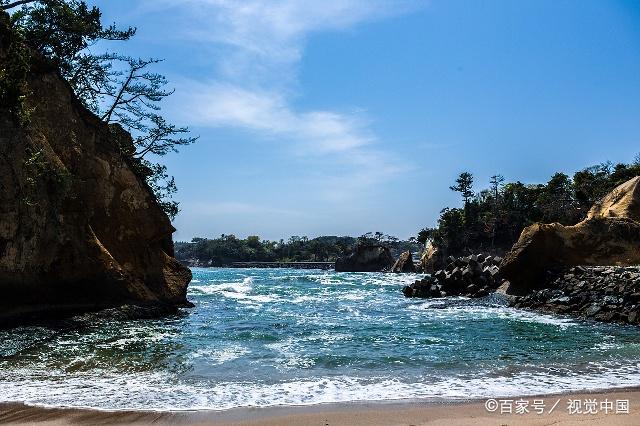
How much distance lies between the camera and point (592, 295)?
19219 millimetres

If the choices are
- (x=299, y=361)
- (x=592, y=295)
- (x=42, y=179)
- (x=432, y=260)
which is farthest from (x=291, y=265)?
(x=299, y=361)

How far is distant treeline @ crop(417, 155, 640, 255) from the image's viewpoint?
184ft

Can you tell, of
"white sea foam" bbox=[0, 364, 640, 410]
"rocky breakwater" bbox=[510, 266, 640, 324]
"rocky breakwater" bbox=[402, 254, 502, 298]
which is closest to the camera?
"white sea foam" bbox=[0, 364, 640, 410]

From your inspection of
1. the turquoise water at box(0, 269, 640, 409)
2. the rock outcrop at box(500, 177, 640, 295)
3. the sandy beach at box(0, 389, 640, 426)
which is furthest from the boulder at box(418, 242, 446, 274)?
the sandy beach at box(0, 389, 640, 426)

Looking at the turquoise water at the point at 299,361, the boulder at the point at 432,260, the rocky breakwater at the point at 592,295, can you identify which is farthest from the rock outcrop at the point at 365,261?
the turquoise water at the point at 299,361

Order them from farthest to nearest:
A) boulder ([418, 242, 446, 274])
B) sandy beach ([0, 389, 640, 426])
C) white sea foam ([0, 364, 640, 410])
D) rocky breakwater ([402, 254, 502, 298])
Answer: boulder ([418, 242, 446, 274]), rocky breakwater ([402, 254, 502, 298]), white sea foam ([0, 364, 640, 410]), sandy beach ([0, 389, 640, 426])

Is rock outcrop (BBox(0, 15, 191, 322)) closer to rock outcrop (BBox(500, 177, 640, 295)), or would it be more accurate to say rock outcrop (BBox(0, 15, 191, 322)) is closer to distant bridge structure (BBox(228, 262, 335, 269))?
rock outcrop (BBox(500, 177, 640, 295))

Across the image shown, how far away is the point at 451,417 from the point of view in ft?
20.4

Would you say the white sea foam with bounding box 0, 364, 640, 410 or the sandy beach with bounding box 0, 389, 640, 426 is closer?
the sandy beach with bounding box 0, 389, 640, 426

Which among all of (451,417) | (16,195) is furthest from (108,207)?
(451,417)

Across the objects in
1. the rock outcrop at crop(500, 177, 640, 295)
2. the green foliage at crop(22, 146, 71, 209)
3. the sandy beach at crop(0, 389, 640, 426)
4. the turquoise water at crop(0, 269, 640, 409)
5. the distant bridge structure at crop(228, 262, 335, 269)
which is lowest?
the distant bridge structure at crop(228, 262, 335, 269)

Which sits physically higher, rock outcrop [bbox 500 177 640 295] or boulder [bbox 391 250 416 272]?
rock outcrop [bbox 500 177 640 295]

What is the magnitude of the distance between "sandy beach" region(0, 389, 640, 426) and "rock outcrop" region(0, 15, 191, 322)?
8.79m

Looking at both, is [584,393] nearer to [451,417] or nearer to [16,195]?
[451,417]
